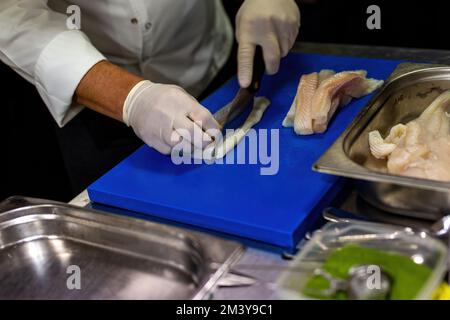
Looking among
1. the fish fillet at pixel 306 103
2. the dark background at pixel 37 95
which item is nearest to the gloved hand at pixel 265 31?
the fish fillet at pixel 306 103

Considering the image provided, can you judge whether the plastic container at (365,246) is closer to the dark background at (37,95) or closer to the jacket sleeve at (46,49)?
the jacket sleeve at (46,49)

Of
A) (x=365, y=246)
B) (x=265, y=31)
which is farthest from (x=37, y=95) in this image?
(x=365, y=246)

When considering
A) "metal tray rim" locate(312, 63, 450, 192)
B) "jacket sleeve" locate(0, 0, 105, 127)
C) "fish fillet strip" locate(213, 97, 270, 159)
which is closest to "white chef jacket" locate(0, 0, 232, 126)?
"jacket sleeve" locate(0, 0, 105, 127)

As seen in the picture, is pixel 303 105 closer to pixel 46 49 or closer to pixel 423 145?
pixel 423 145

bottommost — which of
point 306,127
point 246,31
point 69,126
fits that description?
point 69,126

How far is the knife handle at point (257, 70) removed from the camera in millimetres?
1700

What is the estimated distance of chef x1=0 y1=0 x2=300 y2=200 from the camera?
4.93 feet

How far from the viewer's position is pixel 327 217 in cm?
124

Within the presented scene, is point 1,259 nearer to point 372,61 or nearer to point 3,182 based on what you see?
point 372,61

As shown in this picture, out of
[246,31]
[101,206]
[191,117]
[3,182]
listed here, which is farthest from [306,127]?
[3,182]

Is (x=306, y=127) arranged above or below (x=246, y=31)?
below

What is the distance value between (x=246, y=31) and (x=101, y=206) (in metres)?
0.66

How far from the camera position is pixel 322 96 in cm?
154

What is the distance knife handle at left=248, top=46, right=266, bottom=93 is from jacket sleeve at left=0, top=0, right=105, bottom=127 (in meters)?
0.41
